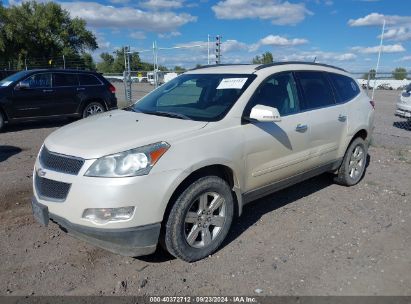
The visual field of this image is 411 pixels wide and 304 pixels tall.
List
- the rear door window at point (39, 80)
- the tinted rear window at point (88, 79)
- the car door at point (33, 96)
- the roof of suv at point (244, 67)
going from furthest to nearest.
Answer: the tinted rear window at point (88, 79)
the rear door window at point (39, 80)
the car door at point (33, 96)
the roof of suv at point (244, 67)

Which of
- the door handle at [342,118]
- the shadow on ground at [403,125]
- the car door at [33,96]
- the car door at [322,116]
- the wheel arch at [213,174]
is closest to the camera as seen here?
the wheel arch at [213,174]

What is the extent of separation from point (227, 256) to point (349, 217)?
6.05ft

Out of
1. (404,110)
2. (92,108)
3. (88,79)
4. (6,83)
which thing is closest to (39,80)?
(6,83)

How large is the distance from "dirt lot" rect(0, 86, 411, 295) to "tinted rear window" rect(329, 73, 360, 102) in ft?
4.56

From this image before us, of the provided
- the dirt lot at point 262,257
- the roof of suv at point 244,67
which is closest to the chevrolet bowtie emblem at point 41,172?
the dirt lot at point 262,257

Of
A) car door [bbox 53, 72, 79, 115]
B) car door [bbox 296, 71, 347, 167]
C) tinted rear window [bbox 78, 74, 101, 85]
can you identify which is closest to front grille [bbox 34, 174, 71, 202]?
car door [bbox 296, 71, 347, 167]

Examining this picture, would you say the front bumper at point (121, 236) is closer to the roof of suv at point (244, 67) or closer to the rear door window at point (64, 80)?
the roof of suv at point (244, 67)

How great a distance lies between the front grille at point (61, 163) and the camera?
10.5 ft

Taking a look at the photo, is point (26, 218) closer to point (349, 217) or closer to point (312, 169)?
point (312, 169)

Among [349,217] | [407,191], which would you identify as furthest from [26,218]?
[407,191]

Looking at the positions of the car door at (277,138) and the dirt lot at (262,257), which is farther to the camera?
the car door at (277,138)

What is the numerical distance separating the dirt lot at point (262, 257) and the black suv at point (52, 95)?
17.4 ft

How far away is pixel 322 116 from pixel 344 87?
1005 millimetres

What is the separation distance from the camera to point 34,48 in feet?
182
